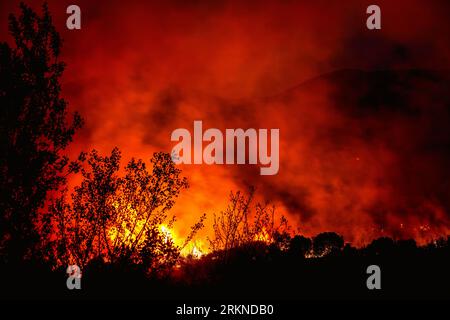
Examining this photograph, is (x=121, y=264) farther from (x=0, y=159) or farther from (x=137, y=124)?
(x=137, y=124)

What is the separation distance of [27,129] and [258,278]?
1976 centimetres

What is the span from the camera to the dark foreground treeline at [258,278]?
802 inches

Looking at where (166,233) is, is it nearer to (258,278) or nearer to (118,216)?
(118,216)

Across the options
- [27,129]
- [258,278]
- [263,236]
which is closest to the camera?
[27,129]

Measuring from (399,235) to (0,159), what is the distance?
75.3 metres

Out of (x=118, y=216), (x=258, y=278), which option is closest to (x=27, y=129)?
(x=118, y=216)

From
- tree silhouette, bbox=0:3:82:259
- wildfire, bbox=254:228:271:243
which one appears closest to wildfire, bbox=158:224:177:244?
tree silhouette, bbox=0:3:82:259

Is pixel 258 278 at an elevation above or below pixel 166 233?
below

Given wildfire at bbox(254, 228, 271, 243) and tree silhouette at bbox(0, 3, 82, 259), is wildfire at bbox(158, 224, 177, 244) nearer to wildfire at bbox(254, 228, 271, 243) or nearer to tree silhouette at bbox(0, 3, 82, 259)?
tree silhouette at bbox(0, 3, 82, 259)

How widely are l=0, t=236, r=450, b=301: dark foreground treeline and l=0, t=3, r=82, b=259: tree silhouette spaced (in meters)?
2.19

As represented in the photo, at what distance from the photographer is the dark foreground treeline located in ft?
66.8

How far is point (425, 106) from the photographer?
106938 millimetres

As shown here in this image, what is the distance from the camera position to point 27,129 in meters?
20.3
